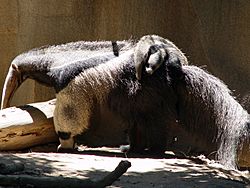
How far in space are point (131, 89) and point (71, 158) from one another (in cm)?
143

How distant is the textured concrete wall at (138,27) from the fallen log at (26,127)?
4.50 ft

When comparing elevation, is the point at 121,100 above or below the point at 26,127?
above

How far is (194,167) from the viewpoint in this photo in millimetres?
7262

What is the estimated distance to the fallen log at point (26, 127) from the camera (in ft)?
27.3

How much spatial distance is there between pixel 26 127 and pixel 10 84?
4.30ft

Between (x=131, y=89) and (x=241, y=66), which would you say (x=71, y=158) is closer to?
(x=131, y=89)

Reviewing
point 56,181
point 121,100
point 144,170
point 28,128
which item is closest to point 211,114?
point 121,100

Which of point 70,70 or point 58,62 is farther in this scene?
point 58,62

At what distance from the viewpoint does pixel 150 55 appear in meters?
8.32

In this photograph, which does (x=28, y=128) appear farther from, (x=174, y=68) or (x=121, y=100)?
(x=174, y=68)

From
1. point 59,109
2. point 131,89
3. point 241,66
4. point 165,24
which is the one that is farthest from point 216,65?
point 59,109

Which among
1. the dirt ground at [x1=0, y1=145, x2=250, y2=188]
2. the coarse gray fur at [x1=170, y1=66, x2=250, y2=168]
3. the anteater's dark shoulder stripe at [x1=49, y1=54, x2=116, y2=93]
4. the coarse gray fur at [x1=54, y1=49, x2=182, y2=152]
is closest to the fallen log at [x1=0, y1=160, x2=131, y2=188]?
the dirt ground at [x1=0, y1=145, x2=250, y2=188]

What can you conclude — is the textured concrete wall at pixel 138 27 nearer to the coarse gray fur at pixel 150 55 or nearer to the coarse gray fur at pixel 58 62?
the coarse gray fur at pixel 58 62

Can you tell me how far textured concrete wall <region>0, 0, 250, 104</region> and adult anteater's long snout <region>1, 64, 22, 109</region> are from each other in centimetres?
64
